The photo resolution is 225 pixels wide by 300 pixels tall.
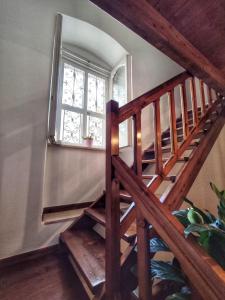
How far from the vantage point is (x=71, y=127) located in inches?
114

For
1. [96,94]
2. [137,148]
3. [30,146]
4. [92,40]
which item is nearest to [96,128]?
[96,94]

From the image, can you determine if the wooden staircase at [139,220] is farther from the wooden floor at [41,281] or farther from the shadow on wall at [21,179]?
the shadow on wall at [21,179]

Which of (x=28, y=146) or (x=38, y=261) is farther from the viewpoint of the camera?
(x=28, y=146)

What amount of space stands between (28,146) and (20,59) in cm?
113

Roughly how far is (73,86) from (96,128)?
0.92 m

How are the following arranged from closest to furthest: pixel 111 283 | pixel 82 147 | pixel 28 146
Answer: pixel 111 283 < pixel 28 146 < pixel 82 147

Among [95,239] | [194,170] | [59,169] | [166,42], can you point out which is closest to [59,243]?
[95,239]

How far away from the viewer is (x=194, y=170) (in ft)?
4.61

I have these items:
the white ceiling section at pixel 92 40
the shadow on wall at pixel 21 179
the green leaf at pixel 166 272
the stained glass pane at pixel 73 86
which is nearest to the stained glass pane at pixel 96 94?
the stained glass pane at pixel 73 86

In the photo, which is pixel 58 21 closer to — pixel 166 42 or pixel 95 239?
pixel 166 42

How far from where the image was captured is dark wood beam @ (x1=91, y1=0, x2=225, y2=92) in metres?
0.79

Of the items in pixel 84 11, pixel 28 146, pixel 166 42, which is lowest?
pixel 28 146

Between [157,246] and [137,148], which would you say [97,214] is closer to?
[157,246]

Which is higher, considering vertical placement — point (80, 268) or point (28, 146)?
point (28, 146)
